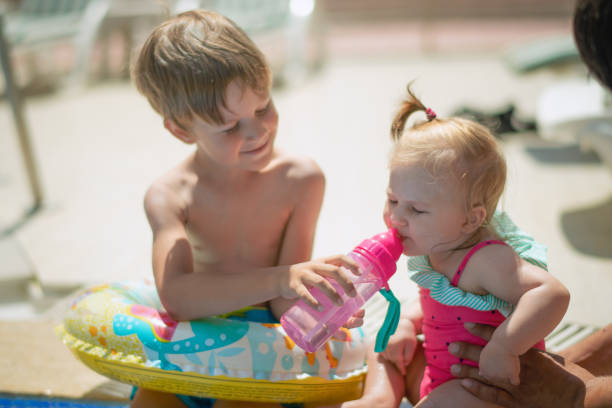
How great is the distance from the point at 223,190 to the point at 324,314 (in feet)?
1.76

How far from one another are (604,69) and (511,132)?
3019 mm

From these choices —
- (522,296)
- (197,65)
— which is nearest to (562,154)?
(522,296)

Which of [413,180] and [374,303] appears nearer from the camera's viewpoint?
[413,180]

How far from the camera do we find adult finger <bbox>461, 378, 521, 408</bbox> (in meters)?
1.39

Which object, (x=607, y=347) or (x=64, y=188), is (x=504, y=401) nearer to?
(x=607, y=347)

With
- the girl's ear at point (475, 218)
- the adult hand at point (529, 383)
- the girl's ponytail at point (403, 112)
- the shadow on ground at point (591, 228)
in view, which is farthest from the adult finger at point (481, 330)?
the shadow on ground at point (591, 228)

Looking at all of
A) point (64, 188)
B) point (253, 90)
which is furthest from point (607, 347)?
point (64, 188)

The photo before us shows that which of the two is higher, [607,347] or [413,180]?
[413,180]

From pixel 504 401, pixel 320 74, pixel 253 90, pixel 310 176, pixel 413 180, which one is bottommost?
pixel 320 74

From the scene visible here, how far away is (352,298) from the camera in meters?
1.40

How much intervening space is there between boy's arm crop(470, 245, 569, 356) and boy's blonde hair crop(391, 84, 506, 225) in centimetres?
14

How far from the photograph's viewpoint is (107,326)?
64.4 inches

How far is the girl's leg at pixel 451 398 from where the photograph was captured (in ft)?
4.62

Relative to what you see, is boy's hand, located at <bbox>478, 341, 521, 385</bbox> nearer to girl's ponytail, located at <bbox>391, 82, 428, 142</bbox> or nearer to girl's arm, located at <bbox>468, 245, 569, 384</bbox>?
girl's arm, located at <bbox>468, 245, 569, 384</bbox>
